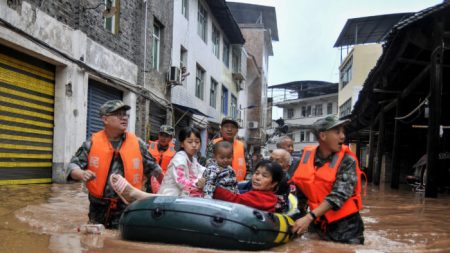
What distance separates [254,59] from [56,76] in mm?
29135

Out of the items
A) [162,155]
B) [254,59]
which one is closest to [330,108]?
[254,59]

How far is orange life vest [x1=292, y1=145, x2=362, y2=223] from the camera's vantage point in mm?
3805

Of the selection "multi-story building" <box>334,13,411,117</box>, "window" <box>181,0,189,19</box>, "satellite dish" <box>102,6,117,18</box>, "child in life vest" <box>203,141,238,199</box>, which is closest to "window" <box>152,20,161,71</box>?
"window" <box>181,0,189,19</box>

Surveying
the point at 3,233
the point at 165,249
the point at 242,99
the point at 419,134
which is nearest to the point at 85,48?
the point at 3,233

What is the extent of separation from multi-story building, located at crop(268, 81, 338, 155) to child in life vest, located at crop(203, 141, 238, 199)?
145ft

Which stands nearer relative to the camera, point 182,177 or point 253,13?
point 182,177

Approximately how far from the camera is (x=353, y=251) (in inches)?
149

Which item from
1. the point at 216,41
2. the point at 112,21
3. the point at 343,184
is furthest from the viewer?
the point at 216,41

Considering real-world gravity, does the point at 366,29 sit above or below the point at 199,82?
above

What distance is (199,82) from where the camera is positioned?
69.5 ft

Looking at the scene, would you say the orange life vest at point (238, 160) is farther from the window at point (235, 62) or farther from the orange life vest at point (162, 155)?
the window at point (235, 62)

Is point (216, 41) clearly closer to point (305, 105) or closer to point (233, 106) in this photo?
point (233, 106)

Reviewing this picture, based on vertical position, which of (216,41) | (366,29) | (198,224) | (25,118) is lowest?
(198,224)

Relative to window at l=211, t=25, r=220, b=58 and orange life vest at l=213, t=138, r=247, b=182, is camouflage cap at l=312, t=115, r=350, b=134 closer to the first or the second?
orange life vest at l=213, t=138, r=247, b=182
